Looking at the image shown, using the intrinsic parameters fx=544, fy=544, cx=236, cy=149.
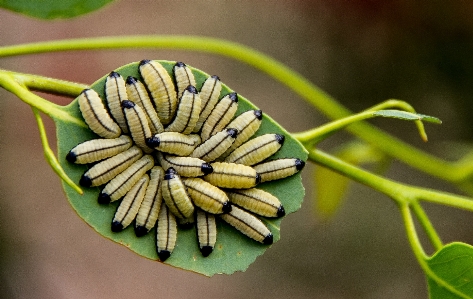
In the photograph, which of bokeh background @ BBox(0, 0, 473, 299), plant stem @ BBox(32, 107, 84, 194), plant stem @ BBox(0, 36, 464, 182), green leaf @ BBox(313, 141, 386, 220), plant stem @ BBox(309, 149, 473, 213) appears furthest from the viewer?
bokeh background @ BBox(0, 0, 473, 299)

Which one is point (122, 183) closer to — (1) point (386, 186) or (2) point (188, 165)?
(2) point (188, 165)

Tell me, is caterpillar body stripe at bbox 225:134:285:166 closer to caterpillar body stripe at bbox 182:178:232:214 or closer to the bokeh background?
caterpillar body stripe at bbox 182:178:232:214

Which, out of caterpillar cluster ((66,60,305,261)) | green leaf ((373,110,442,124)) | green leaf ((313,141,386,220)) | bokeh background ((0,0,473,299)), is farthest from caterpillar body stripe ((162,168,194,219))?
bokeh background ((0,0,473,299))

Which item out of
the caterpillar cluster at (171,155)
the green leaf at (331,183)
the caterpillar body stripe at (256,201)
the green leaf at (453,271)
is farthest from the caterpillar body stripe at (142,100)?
the green leaf at (331,183)

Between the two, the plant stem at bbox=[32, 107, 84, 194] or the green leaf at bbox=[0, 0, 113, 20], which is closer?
the plant stem at bbox=[32, 107, 84, 194]

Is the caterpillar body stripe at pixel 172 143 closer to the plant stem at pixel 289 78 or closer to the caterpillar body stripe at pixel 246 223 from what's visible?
the caterpillar body stripe at pixel 246 223

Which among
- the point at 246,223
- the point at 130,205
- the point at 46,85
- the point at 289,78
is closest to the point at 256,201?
the point at 246,223
